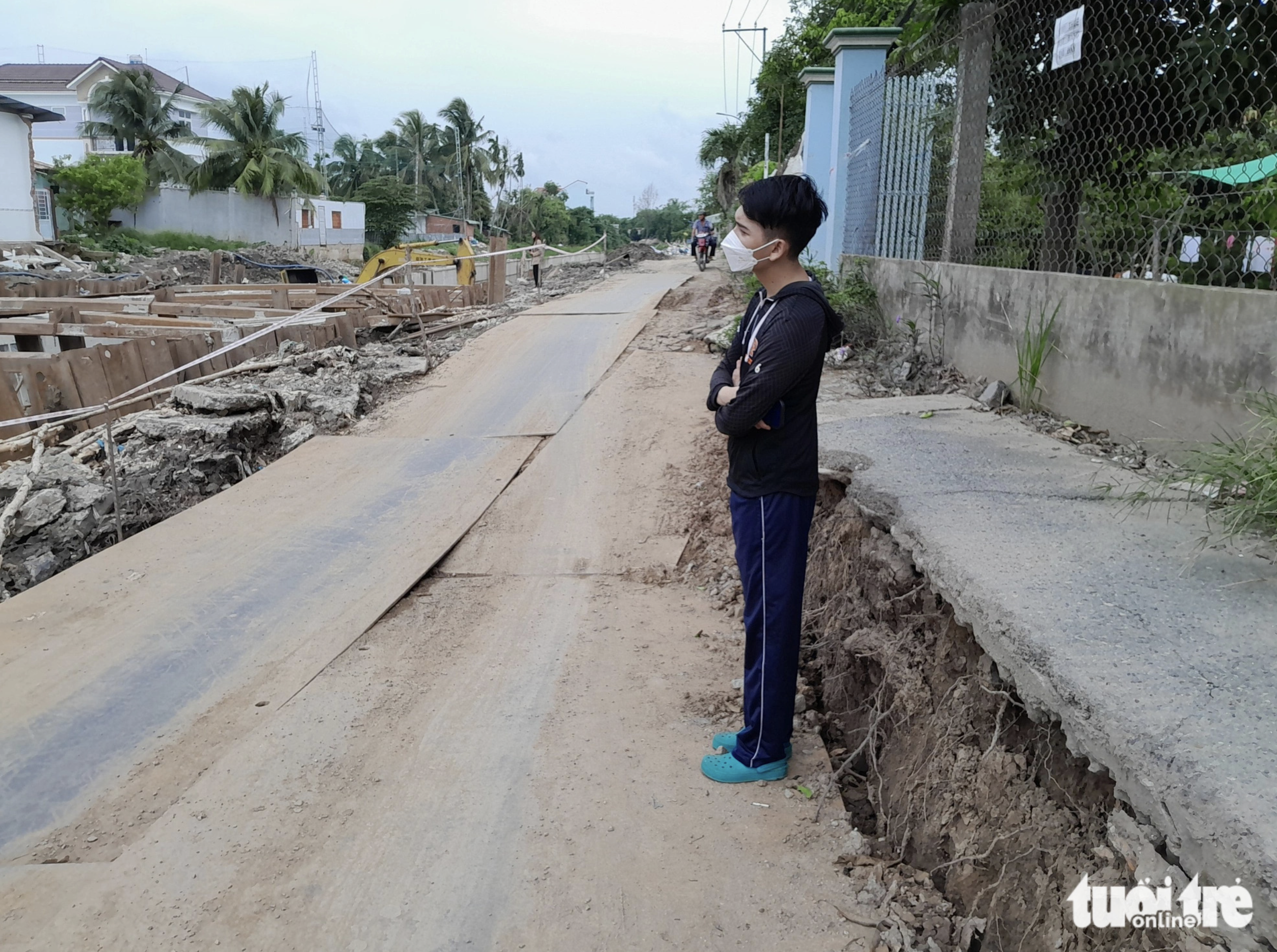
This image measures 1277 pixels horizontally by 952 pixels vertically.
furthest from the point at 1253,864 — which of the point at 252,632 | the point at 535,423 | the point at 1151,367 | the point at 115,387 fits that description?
the point at 115,387

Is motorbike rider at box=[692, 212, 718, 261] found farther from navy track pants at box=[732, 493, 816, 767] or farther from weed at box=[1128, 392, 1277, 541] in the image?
navy track pants at box=[732, 493, 816, 767]

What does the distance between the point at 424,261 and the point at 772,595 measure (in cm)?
1665

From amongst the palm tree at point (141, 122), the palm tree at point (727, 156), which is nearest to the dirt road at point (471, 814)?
the palm tree at point (727, 156)

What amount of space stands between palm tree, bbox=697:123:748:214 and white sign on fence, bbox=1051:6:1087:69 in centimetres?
2744

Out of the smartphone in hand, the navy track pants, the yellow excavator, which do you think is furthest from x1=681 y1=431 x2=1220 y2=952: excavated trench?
the yellow excavator

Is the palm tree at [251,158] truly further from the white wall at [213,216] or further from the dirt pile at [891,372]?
the dirt pile at [891,372]

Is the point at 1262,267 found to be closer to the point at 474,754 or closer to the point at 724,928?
the point at 724,928

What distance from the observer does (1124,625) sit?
2.32 meters

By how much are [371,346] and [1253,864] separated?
10.6 meters

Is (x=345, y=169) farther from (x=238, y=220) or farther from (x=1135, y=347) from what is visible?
(x=1135, y=347)

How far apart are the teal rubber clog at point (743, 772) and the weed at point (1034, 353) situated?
121 inches

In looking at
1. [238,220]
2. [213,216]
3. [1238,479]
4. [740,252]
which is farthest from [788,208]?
[238,220]

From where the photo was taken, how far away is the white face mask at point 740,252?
264 cm

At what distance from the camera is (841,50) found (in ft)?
30.8
